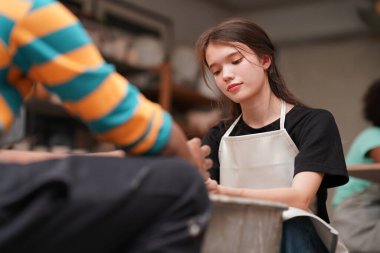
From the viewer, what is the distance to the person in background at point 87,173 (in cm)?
85

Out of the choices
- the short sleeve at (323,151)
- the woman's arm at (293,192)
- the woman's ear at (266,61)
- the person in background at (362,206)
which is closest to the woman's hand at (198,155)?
the woman's arm at (293,192)

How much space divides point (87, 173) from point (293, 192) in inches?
28.0

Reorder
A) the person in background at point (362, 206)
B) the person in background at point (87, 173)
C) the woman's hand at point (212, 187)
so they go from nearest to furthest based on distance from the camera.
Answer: the person in background at point (87, 173), the woman's hand at point (212, 187), the person in background at point (362, 206)

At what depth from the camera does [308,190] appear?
4.81 ft

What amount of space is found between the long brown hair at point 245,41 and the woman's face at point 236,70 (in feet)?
0.07

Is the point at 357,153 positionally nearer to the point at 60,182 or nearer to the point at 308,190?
the point at 308,190

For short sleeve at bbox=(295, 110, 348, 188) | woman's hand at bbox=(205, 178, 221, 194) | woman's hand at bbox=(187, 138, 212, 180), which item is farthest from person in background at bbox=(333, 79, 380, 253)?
woman's hand at bbox=(187, 138, 212, 180)

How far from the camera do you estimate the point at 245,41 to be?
1729 millimetres

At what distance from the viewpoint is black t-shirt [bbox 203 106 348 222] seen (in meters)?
1.53

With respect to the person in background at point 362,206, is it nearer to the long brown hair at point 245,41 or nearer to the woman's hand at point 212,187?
the long brown hair at point 245,41

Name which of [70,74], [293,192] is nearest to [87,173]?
[70,74]

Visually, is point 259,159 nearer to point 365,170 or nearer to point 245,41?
point 245,41

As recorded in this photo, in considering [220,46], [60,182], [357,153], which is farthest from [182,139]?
[357,153]

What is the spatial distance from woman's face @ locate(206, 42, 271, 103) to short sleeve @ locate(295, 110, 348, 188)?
0.20 metres
